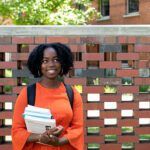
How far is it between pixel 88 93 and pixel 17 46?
77 centimetres

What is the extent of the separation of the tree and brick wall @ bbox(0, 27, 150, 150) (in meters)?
8.40

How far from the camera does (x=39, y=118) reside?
2.95 m

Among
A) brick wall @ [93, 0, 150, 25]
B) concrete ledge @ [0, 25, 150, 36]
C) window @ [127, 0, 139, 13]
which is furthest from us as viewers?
window @ [127, 0, 139, 13]

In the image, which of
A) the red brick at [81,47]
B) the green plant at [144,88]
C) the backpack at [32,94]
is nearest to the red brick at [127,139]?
the green plant at [144,88]

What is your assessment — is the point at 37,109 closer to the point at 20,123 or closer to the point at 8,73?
the point at 20,123

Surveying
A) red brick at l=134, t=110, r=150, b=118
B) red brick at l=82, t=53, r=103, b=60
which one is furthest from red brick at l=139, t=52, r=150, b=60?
red brick at l=134, t=110, r=150, b=118

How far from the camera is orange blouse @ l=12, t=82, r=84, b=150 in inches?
120

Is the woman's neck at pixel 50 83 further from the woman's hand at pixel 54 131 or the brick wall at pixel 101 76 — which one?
the brick wall at pixel 101 76

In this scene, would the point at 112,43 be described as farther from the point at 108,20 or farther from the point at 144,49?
the point at 108,20

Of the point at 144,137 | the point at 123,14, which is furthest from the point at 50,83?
the point at 123,14

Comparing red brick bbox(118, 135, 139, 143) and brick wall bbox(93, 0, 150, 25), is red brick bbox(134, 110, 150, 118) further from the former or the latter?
brick wall bbox(93, 0, 150, 25)

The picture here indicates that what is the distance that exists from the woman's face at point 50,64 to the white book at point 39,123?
30cm

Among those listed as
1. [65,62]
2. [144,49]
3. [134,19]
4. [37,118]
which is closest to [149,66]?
[144,49]

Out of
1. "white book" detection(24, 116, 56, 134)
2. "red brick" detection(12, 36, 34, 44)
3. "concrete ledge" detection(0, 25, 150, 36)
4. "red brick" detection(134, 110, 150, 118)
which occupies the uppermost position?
"concrete ledge" detection(0, 25, 150, 36)
